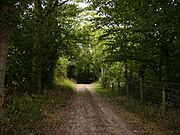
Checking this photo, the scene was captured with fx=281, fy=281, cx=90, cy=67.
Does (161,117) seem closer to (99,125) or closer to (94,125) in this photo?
(99,125)

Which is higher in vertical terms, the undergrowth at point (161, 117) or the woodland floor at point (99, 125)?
the undergrowth at point (161, 117)

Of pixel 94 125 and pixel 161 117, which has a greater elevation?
pixel 161 117

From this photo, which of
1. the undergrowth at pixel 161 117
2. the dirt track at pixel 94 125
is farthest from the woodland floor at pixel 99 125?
the undergrowth at pixel 161 117

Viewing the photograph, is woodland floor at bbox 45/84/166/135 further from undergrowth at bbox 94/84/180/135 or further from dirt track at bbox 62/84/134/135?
undergrowth at bbox 94/84/180/135

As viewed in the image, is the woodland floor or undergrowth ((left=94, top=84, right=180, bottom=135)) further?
undergrowth ((left=94, top=84, right=180, bottom=135))

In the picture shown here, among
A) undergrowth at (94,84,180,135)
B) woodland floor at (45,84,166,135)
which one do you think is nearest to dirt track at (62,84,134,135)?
woodland floor at (45,84,166,135)

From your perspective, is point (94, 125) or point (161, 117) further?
point (161, 117)

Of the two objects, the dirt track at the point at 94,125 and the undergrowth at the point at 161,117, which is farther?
the undergrowth at the point at 161,117

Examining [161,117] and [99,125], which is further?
[161,117]

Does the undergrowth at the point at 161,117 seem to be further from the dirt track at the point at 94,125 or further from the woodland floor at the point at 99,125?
the dirt track at the point at 94,125

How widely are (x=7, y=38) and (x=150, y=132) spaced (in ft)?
20.1

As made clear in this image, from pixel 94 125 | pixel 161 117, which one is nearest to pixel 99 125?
pixel 94 125

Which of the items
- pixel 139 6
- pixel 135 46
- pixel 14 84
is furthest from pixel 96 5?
→ pixel 14 84

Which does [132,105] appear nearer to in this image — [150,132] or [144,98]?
[144,98]
